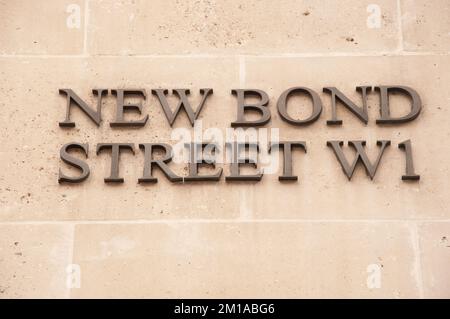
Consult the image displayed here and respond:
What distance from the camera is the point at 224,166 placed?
5.29 metres

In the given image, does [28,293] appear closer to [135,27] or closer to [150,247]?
[150,247]

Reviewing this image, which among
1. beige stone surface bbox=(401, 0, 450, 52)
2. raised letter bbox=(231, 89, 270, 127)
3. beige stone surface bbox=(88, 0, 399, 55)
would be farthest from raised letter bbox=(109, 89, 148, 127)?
beige stone surface bbox=(401, 0, 450, 52)

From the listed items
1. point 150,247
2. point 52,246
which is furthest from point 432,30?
point 52,246

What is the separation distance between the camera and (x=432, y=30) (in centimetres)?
562

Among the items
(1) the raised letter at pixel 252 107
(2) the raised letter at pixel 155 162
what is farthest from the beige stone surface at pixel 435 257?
(2) the raised letter at pixel 155 162

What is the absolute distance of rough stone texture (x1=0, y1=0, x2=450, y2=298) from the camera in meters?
5.01

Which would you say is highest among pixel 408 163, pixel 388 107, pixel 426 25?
pixel 426 25

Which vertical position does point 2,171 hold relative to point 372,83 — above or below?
below

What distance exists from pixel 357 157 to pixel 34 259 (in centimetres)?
203

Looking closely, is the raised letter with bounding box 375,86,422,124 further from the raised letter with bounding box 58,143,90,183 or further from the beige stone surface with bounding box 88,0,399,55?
the raised letter with bounding box 58,143,90,183

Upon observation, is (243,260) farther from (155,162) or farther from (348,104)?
(348,104)

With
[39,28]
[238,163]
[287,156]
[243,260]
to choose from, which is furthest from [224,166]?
[39,28]

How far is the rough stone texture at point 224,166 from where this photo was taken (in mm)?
5012

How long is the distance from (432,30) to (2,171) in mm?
2893
